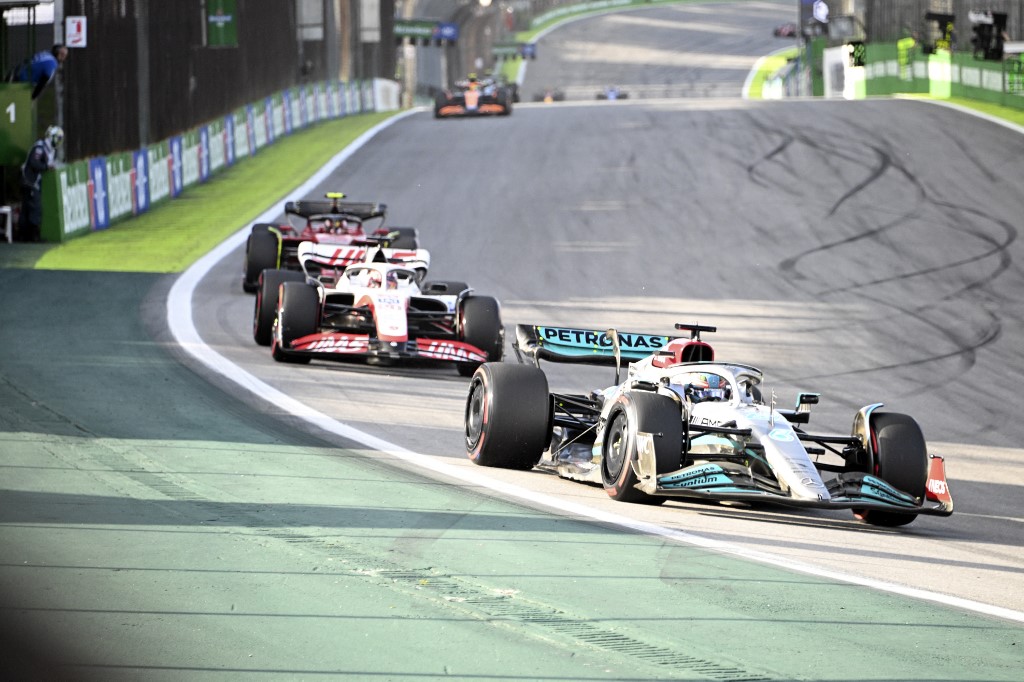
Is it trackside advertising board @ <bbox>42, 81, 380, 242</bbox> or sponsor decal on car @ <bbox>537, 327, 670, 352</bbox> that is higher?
trackside advertising board @ <bbox>42, 81, 380, 242</bbox>

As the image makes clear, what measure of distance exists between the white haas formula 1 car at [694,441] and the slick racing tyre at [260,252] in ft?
30.6

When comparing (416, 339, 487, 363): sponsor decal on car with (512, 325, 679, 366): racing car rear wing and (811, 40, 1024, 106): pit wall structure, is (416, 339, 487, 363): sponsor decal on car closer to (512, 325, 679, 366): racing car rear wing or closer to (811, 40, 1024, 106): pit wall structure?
(512, 325, 679, 366): racing car rear wing

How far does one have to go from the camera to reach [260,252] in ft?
65.1

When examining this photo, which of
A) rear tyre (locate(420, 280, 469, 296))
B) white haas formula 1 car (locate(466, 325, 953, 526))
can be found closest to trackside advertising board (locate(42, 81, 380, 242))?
rear tyre (locate(420, 280, 469, 296))

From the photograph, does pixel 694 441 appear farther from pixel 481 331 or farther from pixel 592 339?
pixel 481 331

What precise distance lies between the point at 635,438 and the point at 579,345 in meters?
2.22

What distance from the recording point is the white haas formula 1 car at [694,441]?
9.09 metres

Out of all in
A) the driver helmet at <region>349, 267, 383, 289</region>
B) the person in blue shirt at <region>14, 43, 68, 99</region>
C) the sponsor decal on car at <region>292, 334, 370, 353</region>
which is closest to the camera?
the sponsor decal on car at <region>292, 334, 370, 353</region>

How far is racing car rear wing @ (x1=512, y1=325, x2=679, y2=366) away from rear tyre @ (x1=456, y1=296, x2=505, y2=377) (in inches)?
148

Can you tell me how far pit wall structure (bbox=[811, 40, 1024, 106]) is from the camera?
128 ft

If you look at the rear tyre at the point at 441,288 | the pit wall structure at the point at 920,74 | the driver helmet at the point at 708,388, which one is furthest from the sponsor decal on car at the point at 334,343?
the pit wall structure at the point at 920,74

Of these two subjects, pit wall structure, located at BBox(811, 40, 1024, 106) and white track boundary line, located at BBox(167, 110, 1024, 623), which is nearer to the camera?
white track boundary line, located at BBox(167, 110, 1024, 623)

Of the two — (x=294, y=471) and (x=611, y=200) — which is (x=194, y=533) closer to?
(x=294, y=471)

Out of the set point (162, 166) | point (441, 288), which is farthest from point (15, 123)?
point (441, 288)
